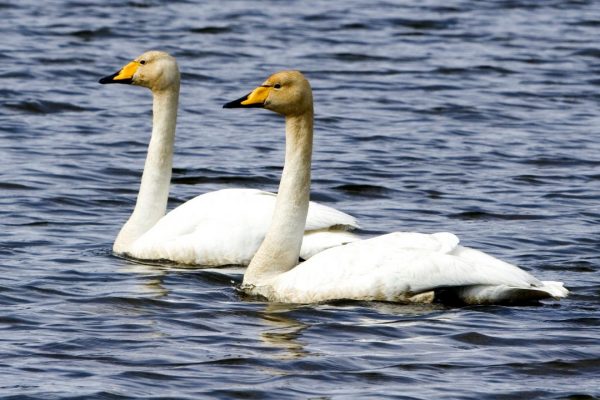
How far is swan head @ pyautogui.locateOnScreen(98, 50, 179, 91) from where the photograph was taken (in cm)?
1169

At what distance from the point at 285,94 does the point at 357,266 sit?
3.85 ft

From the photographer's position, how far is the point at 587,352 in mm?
8414

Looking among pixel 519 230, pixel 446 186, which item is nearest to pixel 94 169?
pixel 446 186

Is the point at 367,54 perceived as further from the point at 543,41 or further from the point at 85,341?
the point at 85,341

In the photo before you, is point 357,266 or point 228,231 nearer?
point 357,266

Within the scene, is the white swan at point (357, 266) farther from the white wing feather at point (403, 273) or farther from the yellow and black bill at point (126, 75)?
the yellow and black bill at point (126, 75)

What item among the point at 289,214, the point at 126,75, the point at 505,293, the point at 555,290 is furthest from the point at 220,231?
the point at 555,290

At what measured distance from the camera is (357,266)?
9227 millimetres

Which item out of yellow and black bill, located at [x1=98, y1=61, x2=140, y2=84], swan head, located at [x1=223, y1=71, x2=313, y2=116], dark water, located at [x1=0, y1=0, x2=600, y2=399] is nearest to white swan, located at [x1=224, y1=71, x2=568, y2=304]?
swan head, located at [x1=223, y1=71, x2=313, y2=116]

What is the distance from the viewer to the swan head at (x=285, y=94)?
9.59 meters

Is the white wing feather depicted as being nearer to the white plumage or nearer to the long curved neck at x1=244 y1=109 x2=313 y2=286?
the long curved neck at x1=244 y1=109 x2=313 y2=286

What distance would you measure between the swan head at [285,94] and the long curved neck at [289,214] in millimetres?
113

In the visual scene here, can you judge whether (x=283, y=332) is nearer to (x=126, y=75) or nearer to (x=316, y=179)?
(x=126, y=75)

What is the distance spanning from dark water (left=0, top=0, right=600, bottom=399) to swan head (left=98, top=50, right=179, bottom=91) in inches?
47.9
